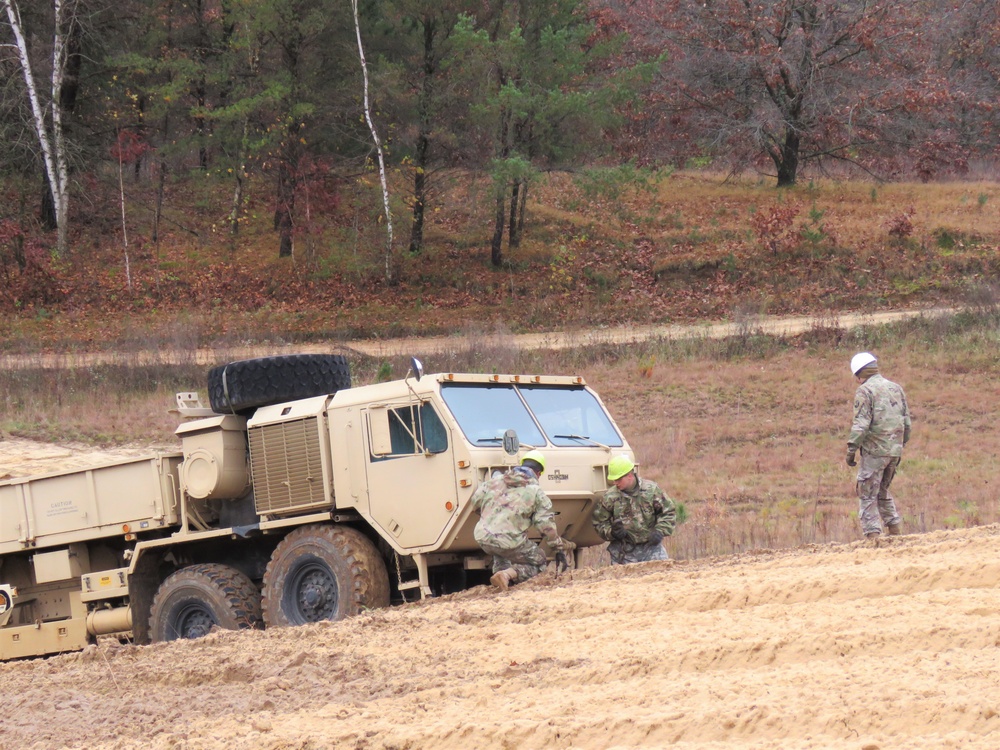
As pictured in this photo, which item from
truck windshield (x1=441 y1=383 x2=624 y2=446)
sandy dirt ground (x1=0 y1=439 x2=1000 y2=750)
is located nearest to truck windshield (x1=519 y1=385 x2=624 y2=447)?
truck windshield (x1=441 y1=383 x2=624 y2=446)

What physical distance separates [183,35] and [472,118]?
11.3 metres

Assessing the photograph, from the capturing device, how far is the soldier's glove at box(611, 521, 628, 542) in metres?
10.1

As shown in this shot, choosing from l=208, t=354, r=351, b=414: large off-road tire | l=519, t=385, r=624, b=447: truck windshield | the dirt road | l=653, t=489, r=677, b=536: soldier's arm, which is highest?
the dirt road

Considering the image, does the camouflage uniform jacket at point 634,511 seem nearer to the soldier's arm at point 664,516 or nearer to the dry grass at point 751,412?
the soldier's arm at point 664,516

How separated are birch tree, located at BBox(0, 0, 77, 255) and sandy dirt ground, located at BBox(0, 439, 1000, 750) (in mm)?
28184

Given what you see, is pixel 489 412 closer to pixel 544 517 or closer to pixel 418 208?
pixel 544 517

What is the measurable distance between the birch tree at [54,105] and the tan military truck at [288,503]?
25.1 metres

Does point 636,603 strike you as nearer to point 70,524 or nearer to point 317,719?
point 317,719

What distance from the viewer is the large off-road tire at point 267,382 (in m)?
10.8

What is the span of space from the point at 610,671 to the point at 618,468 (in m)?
3.87

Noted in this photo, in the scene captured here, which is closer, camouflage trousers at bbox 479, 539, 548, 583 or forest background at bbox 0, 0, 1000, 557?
camouflage trousers at bbox 479, 539, 548, 583

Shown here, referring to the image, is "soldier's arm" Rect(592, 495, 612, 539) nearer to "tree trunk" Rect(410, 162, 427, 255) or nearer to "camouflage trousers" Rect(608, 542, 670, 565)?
"camouflage trousers" Rect(608, 542, 670, 565)

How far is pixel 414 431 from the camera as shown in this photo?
986 cm

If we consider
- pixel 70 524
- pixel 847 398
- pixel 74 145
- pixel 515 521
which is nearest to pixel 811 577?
pixel 515 521
